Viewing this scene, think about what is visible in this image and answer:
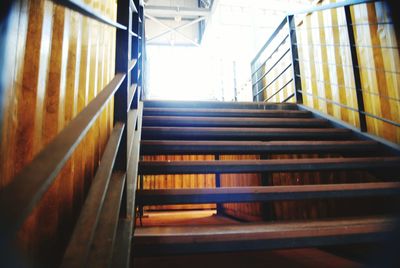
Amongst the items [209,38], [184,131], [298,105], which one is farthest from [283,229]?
[209,38]

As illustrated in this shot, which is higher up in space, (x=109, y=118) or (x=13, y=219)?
(x=109, y=118)

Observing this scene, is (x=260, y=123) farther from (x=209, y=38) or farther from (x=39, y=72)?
(x=209, y=38)

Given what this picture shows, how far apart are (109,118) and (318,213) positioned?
201cm

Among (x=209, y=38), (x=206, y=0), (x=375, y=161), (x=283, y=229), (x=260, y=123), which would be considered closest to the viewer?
(x=283, y=229)

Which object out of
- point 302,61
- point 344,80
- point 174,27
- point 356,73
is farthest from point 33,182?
point 174,27

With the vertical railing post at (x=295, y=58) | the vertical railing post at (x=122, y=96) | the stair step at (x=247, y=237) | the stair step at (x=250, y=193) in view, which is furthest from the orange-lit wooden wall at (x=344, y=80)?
the vertical railing post at (x=122, y=96)

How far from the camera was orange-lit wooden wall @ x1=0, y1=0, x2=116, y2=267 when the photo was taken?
2.67 ft

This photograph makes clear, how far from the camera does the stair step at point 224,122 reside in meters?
2.14

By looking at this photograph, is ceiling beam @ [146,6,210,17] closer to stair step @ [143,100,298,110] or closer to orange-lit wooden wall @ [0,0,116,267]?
stair step @ [143,100,298,110]

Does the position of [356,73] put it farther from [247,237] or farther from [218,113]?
[247,237]

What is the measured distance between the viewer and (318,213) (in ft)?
7.60

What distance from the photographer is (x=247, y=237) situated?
107cm

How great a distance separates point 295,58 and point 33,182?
3120mm

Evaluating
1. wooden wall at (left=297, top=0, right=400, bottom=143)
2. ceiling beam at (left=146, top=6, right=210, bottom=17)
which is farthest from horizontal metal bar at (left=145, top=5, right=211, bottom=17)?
wooden wall at (left=297, top=0, right=400, bottom=143)
